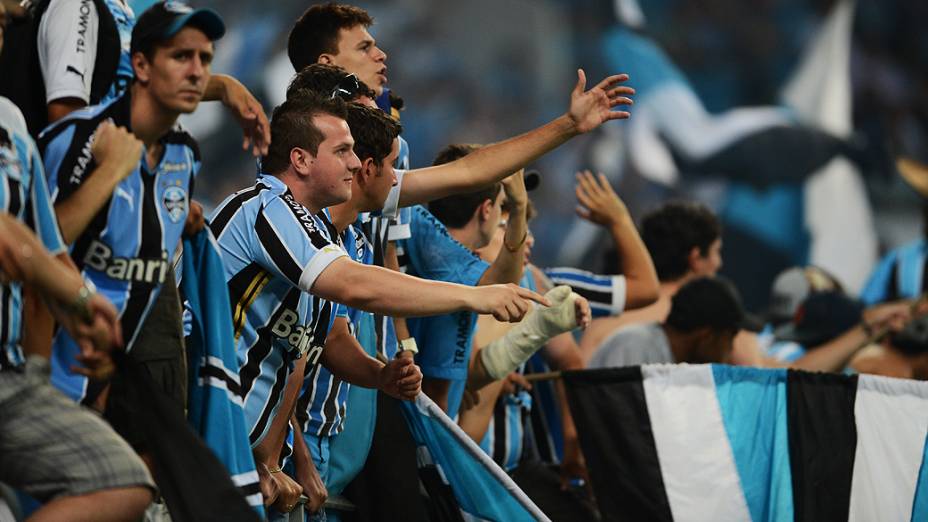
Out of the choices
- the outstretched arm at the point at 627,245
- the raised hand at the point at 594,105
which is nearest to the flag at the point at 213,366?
the raised hand at the point at 594,105

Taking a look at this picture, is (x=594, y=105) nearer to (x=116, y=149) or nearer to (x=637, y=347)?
(x=116, y=149)

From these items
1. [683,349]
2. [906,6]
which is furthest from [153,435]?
[906,6]

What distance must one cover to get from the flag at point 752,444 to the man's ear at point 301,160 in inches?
78.0

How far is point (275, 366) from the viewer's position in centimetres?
421

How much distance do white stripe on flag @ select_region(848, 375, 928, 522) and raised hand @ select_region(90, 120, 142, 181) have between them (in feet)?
10.9

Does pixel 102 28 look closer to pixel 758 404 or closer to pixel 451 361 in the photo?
pixel 451 361

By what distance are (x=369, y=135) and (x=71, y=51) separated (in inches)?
43.7

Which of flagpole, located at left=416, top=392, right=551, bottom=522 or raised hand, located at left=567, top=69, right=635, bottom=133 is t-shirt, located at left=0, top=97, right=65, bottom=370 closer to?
flagpole, located at left=416, top=392, right=551, bottom=522

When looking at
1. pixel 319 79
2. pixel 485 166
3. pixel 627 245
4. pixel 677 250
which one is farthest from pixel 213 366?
pixel 677 250

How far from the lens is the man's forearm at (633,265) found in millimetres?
6398

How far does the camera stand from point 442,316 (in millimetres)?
5387

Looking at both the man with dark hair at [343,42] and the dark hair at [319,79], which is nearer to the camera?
the dark hair at [319,79]

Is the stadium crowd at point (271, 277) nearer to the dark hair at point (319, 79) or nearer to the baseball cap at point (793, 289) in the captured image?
the dark hair at point (319, 79)

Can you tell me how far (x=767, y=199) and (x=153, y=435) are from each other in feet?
41.4
